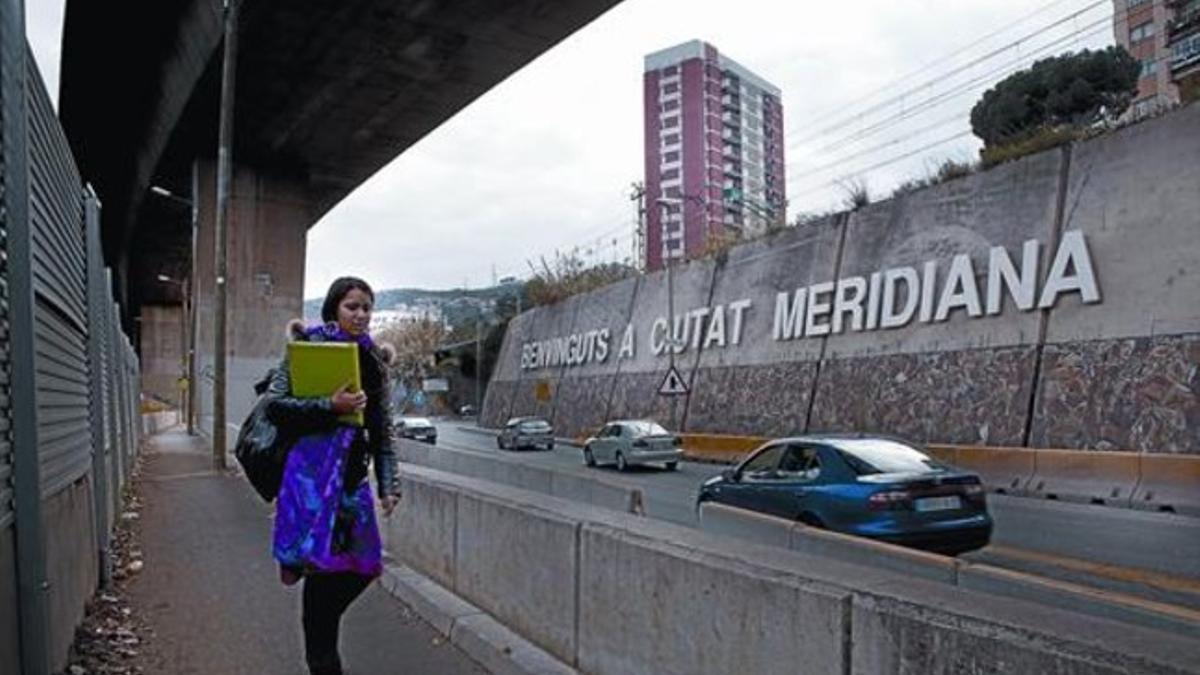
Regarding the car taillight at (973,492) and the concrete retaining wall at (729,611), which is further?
the car taillight at (973,492)

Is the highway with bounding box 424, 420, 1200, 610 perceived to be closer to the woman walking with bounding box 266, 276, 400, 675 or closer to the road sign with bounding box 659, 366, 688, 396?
the woman walking with bounding box 266, 276, 400, 675

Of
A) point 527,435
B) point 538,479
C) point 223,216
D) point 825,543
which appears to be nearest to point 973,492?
point 825,543

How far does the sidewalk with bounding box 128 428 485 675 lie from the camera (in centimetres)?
548

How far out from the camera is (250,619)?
6.60 m

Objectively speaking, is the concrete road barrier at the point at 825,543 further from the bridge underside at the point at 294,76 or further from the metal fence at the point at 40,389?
the bridge underside at the point at 294,76

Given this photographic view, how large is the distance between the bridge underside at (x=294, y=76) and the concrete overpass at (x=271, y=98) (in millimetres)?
58

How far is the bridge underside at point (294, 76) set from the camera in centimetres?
2248

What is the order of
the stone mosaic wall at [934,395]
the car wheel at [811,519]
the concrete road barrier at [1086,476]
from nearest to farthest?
the car wheel at [811,519], the concrete road barrier at [1086,476], the stone mosaic wall at [934,395]

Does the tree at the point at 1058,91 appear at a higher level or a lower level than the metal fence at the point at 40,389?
higher

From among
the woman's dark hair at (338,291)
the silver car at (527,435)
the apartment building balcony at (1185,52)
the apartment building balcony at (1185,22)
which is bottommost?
the silver car at (527,435)

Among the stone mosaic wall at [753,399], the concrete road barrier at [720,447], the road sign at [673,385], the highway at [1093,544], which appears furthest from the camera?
the road sign at [673,385]

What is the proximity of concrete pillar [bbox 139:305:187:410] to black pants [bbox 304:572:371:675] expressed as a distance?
3457 inches

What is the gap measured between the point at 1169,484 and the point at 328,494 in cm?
1522

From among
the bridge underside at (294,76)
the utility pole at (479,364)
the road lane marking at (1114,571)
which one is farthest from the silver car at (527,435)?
the utility pole at (479,364)
